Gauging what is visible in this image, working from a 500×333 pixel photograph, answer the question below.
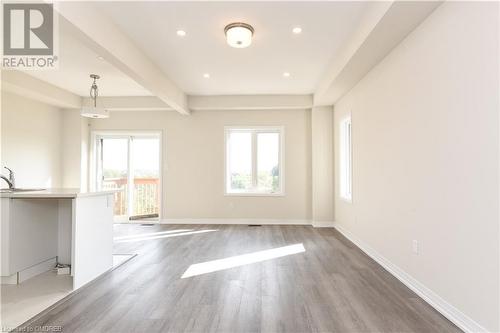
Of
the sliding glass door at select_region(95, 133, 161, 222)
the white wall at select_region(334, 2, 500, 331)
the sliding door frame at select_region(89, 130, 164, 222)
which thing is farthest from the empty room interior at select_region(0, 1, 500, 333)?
the sliding glass door at select_region(95, 133, 161, 222)

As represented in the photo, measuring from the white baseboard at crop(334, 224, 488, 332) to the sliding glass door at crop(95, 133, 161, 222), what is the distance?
15.7 feet

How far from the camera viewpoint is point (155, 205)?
21.1 feet

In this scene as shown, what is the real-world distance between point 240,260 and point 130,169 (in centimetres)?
395

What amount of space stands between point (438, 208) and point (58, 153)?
689 centimetres

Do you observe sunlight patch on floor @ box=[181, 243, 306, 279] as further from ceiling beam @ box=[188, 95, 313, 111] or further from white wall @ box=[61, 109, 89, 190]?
white wall @ box=[61, 109, 89, 190]

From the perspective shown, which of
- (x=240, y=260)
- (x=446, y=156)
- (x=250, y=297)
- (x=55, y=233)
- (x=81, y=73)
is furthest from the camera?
(x=81, y=73)

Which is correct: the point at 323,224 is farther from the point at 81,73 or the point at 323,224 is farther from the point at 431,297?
the point at 81,73

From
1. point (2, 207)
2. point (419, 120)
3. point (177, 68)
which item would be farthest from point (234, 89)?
point (2, 207)

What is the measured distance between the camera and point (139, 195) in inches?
249

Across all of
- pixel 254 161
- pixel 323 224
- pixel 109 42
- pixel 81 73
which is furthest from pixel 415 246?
pixel 81 73

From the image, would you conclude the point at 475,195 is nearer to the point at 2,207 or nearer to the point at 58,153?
the point at 2,207

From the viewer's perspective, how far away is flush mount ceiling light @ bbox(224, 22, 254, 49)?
2895 mm

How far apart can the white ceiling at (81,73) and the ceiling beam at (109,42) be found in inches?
23.1

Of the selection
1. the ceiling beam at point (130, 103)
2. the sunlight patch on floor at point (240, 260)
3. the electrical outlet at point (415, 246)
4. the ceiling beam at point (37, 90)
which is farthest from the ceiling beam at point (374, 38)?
the ceiling beam at point (37, 90)
